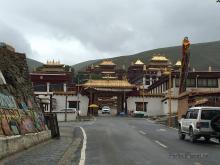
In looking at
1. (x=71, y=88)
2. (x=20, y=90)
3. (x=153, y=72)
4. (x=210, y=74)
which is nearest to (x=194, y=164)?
(x=20, y=90)

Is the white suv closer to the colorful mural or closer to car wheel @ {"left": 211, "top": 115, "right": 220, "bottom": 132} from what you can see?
car wheel @ {"left": 211, "top": 115, "right": 220, "bottom": 132}

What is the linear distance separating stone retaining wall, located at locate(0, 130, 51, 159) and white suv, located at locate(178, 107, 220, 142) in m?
7.90

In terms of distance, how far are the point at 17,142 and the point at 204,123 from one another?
36.2 feet

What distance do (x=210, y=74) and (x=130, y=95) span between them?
1449cm

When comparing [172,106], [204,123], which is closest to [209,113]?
[204,123]

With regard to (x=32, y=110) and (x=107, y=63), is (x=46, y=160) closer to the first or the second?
(x=32, y=110)

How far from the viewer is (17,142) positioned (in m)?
18.2

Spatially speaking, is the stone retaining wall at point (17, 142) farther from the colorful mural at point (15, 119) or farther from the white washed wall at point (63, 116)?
the white washed wall at point (63, 116)

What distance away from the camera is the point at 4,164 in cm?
1435

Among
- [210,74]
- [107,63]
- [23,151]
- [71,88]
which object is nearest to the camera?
[23,151]

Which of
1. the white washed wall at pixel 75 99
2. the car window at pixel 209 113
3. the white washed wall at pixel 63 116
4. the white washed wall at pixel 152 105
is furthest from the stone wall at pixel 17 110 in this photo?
the white washed wall at pixel 152 105

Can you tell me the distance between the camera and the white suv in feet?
82.4

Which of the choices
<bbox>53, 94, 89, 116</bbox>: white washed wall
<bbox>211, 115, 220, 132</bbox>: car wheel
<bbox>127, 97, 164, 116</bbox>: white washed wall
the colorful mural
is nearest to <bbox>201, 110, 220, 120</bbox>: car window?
<bbox>211, 115, 220, 132</bbox>: car wheel

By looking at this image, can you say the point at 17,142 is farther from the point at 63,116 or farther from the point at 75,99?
the point at 75,99
